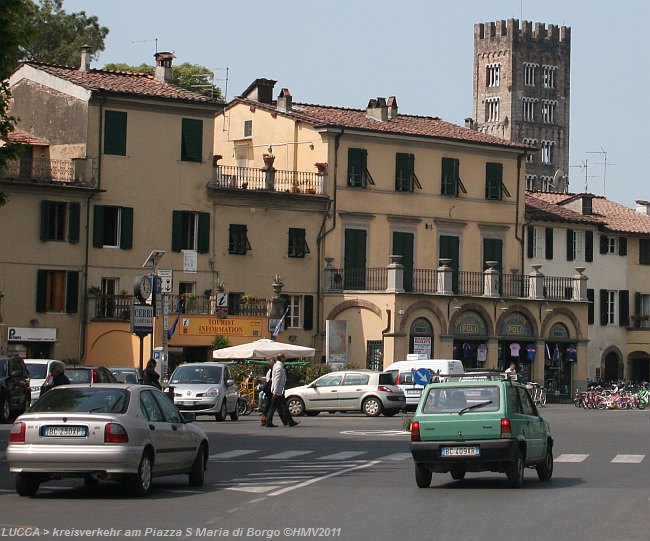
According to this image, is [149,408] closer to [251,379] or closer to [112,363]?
[251,379]

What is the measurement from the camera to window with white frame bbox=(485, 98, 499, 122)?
600 ft

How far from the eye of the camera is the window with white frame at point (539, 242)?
249 feet

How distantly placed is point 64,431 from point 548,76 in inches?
6582

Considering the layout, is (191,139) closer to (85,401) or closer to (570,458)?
(570,458)

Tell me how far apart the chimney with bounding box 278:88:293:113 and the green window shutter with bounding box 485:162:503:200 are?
31.2 feet

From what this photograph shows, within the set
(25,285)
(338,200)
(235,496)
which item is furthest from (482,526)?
(338,200)

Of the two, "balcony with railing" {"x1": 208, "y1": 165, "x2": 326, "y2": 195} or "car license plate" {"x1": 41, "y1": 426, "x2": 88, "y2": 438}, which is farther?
"balcony with railing" {"x1": 208, "y1": 165, "x2": 326, "y2": 195}

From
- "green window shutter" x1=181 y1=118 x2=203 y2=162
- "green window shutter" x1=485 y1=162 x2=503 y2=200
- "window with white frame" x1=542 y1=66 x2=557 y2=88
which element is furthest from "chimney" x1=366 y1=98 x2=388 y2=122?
"window with white frame" x1=542 y1=66 x2=557 y2=88

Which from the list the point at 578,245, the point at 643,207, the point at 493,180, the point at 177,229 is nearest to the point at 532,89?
the point at 643,207

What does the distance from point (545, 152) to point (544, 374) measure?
114423 mm

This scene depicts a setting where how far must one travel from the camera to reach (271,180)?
216 ft

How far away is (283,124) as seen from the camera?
69375 mm

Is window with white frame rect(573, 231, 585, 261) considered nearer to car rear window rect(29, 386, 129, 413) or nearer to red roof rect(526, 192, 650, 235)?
red roof rect(526, 192, 650, 235)

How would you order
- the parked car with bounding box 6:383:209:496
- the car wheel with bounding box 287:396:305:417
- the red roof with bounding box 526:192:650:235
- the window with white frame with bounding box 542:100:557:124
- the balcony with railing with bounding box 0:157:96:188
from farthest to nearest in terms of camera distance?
the window with white frame with bounding box 542:100:557:124
the red roof with bounding box 526:192:650:235
the balcony with railing with bounding box 0:157:96:188
the car wheel with bounding box 287:396:305:417
the parked car with bounding box 6:383:209:496
